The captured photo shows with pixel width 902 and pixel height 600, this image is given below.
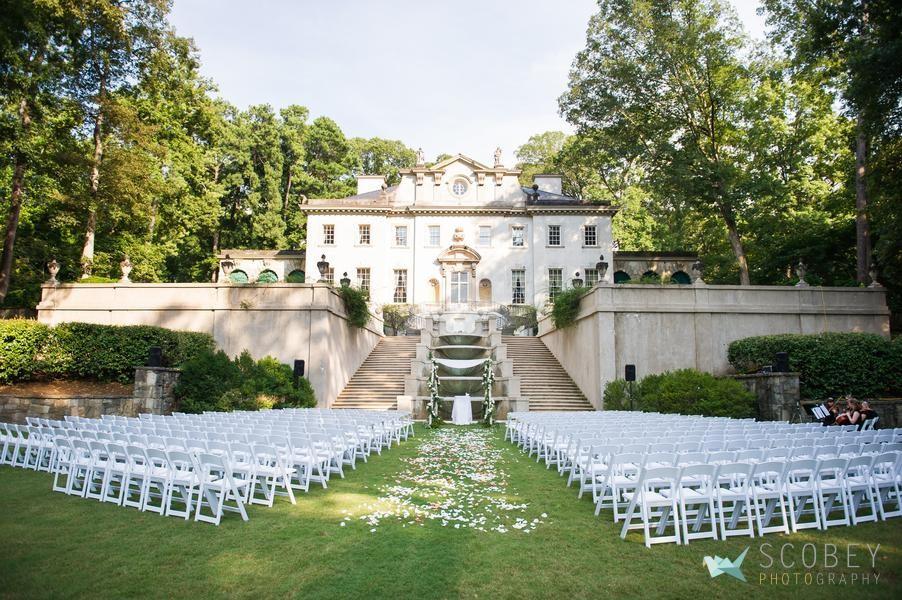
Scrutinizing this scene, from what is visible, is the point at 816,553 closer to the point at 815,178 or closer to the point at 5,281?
the point at 5,281

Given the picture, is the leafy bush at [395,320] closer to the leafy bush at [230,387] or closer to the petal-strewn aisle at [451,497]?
the leafy bush at [230,387]

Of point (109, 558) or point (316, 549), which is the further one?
point (316, 549)

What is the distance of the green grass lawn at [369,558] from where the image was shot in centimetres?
423

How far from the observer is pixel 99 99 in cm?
2214

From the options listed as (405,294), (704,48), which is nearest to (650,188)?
(704,48)

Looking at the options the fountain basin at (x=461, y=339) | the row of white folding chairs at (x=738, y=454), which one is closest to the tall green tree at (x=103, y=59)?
the fountain basin at (x=461, y=339)

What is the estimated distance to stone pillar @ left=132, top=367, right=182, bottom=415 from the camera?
15.1 metres

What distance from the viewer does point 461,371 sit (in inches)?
838

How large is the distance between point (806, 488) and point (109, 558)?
7.20m

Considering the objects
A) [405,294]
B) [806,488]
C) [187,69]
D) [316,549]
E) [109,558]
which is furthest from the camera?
[405,294]

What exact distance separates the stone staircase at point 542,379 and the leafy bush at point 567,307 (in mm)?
2069

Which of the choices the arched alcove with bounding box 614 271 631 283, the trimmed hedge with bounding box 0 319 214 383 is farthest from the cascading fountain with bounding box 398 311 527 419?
the arched alcove with bounding box 614 271 631 283

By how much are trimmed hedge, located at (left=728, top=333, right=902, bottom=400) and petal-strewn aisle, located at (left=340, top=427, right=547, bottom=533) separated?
11.2 meters

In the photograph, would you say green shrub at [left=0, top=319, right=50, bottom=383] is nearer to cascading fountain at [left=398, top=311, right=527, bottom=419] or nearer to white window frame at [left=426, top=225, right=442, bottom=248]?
cascading fountain at [left=398, top=311, right=527, bottom=419]
